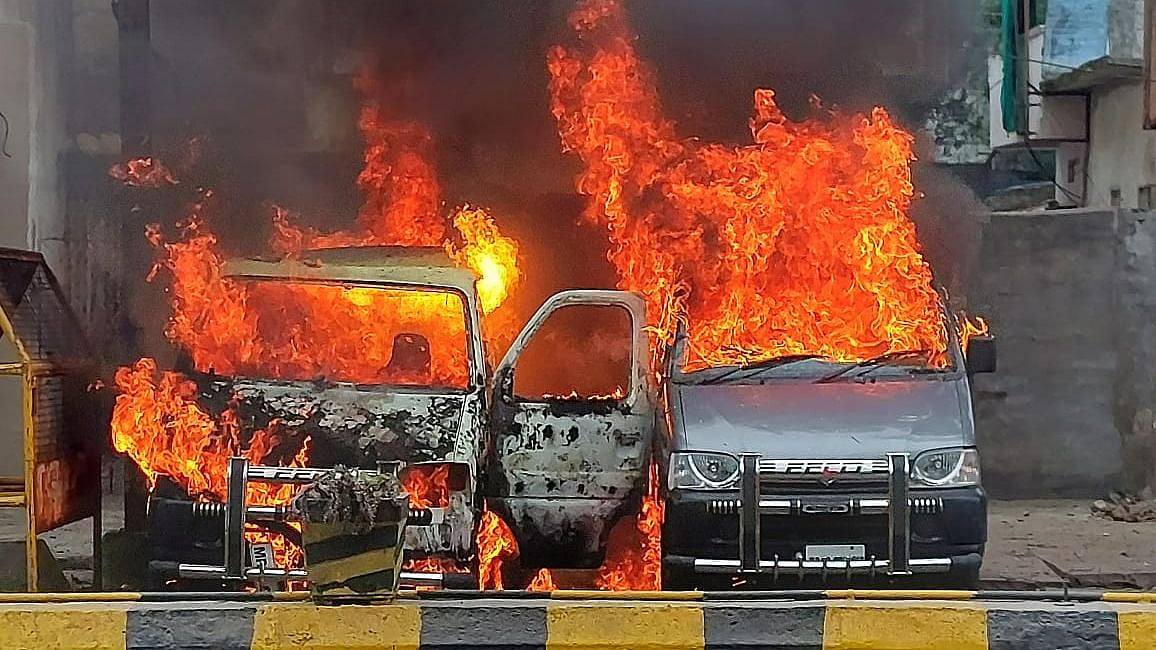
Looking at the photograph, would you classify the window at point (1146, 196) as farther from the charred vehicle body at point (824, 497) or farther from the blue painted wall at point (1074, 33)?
the charred vehicle body at point (824, 497)

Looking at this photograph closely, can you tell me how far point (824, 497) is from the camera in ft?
19.5

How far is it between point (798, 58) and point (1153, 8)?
561cm

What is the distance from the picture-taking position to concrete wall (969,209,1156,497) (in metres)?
10.6

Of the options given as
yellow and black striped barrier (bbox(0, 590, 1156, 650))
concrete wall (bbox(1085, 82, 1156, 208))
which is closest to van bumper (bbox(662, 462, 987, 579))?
yellow and black striped barrier (bbox(0, 590, 1156, 650))

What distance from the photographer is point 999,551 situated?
8.84 metres

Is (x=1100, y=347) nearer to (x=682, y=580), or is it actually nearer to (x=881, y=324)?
(x=881, y=324)

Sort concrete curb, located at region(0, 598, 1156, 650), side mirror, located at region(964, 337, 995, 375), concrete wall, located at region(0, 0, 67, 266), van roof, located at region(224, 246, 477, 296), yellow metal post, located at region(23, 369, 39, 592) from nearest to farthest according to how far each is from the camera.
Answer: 1. concrete curb, located at region(0, 598, 1156, 650)
2. yellow metal post, located at region(23, 369, 39, 592)
3. van roof, located at region(224, 246, 477, 296)
4. side mirror, located at region(964, 337, 995, 375)
5. concrete wall, located at region(0, 0, 67, 266)

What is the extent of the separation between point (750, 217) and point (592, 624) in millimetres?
5817

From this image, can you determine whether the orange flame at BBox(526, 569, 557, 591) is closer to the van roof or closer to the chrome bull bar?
the chrome bull bar

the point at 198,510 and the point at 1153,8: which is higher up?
the point at 1153,8

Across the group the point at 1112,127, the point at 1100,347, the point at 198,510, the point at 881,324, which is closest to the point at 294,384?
the point at 198,510

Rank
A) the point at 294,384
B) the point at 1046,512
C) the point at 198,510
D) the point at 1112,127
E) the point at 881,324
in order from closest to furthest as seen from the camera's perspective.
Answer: the point at 198,510 → the point at 294,384 → the point at 881,324 → the point at 1046,512 → the point at 1112,127

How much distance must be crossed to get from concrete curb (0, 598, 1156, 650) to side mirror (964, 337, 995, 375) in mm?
3186

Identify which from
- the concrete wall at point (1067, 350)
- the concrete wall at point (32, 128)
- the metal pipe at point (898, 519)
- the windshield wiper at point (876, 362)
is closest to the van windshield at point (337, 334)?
the windshield wiper at point (876, 362)
